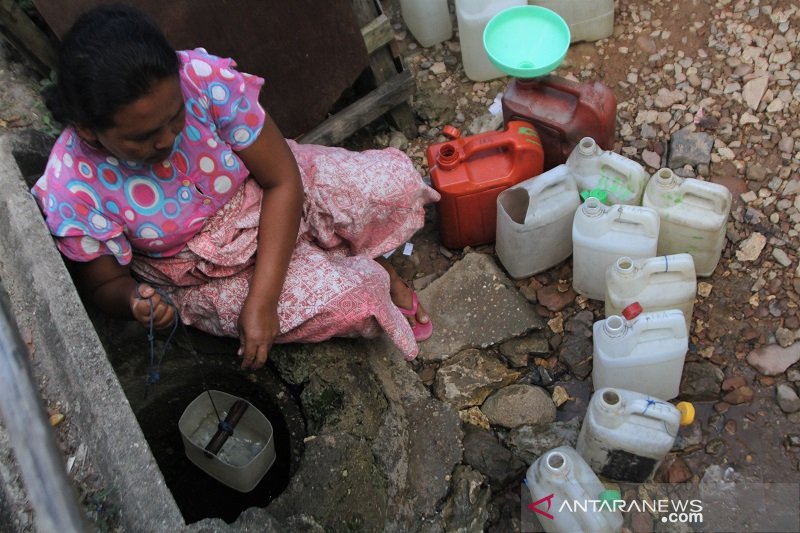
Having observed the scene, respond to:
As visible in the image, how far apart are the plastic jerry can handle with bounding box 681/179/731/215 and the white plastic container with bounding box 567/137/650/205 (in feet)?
0.59

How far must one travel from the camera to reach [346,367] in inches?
94.7

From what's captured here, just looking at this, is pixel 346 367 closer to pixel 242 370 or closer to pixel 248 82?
pixel 242 370

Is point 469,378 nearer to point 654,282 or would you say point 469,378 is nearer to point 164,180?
point 654,282

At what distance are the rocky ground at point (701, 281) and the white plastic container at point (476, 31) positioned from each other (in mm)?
69

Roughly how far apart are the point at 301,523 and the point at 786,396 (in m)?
1.69

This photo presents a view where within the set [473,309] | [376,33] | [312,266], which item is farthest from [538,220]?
[376,33]

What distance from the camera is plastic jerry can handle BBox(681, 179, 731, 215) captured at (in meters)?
2.66

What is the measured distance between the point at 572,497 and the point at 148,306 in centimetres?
133

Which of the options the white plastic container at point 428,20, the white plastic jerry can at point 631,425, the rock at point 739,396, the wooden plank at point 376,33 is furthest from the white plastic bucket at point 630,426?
the white plastic container at point 428,20

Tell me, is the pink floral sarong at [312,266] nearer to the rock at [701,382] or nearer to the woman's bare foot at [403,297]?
the woman's bare foot at [403,297]

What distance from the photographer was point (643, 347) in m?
2.40

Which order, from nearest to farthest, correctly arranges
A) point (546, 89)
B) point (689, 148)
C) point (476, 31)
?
point (546, 89) → point (689, 148) → point (476, 31)

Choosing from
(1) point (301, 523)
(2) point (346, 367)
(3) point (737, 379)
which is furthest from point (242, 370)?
(3) point (737, 379)

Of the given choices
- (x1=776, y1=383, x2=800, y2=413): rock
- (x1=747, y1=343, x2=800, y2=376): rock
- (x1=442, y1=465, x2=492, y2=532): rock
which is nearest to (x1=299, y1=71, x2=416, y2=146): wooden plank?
(x1=442, y1=465, x2=492, y2=532): rock
